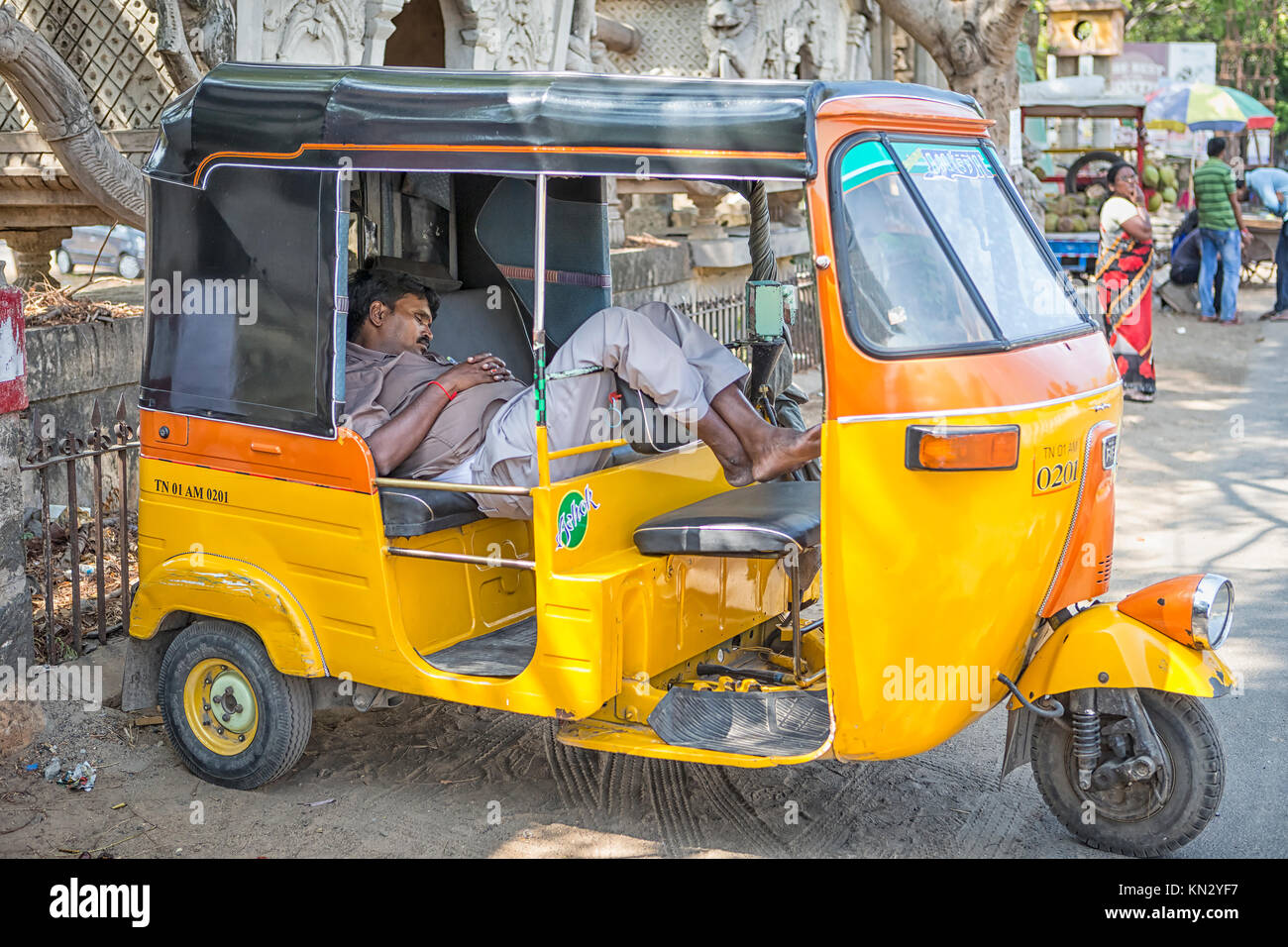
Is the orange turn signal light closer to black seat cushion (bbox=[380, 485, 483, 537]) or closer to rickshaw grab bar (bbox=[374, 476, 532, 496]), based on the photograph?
rickshaw grab bar (bbox=[374, 476, 532, 496])

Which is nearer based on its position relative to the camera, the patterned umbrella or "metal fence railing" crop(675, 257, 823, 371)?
"metal fence railing" crop(675, 257, 823, 371)

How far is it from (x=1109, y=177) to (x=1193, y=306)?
6771mm

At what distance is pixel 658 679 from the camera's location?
4.14m

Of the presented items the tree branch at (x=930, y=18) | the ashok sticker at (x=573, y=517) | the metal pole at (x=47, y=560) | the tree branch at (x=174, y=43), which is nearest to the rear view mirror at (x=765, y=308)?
the ashok sticker at (x=573, y=517)

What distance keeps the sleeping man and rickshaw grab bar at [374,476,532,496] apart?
0.11m

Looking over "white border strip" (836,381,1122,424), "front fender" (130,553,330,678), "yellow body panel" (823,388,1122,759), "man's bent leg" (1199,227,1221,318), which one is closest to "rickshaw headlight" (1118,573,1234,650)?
"yellow body panel" (823,388,1122,759)

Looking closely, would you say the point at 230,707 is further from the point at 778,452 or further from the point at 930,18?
the point at 930,18

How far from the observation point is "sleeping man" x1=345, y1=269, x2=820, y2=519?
3855mm

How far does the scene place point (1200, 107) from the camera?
23203 millimetres

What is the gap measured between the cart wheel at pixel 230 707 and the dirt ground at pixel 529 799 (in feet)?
0.36

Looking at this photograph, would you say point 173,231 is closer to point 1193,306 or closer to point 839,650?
point 839,650

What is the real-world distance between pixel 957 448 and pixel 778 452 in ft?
2.39

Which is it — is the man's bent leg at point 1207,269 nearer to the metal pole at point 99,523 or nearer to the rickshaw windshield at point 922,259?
the rickshaw windshield at point 922,259

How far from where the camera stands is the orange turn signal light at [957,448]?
10.8 feet
